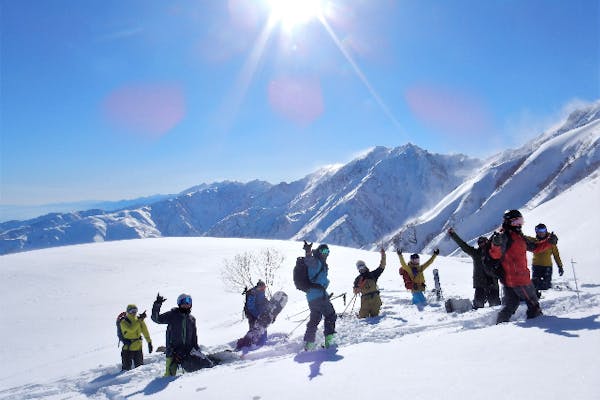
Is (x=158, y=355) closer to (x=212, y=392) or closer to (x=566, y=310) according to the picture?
(x=212, y=392)

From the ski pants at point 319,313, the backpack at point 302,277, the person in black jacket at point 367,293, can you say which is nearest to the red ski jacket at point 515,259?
the ski pants at point 319,313

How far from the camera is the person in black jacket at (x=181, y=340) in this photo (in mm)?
8023

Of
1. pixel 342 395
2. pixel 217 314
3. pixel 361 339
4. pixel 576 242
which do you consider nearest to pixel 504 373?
pixel 342 395

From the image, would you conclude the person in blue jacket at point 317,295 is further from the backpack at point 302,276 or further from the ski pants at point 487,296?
the ski pants at point 487,296

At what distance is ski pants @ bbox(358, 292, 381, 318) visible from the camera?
37.0 ft

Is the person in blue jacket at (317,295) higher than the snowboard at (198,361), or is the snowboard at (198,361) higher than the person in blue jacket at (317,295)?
the person in blue jacket at (317,295)

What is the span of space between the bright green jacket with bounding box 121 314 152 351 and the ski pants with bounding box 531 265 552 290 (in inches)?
426

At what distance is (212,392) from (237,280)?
24.1 m

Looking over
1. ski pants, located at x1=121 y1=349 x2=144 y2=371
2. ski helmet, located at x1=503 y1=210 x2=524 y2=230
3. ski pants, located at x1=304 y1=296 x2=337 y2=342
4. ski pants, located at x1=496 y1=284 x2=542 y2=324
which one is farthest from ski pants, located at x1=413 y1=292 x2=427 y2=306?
ski pants, located at x1=121 y1=349 x2=144 y2=371

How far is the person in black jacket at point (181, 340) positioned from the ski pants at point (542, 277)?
346 inches

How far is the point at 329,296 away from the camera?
8.11 metres

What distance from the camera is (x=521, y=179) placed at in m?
175

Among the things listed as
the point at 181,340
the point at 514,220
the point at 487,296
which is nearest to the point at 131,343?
the point at 181,340

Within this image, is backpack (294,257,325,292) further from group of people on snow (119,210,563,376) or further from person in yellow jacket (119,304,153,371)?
person in yellow jacket (119,304,153,371)
